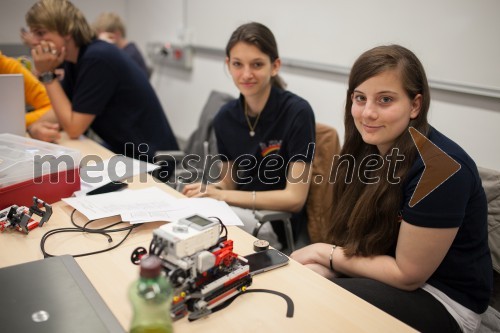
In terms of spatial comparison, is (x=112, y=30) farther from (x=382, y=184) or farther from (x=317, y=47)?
(x=382, y=184)

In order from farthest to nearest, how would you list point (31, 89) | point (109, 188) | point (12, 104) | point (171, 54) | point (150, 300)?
point (171, 54) → point (31, 89) → point (12, 104) → point (109, 188) → point (150, 300)

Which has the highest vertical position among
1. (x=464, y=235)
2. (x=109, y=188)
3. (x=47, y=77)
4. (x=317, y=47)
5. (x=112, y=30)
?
(x=317, y=47)

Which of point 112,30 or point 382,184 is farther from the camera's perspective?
point 112,30

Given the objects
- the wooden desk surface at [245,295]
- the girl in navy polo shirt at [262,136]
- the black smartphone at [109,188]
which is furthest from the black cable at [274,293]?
the black smartphone at [109,188]

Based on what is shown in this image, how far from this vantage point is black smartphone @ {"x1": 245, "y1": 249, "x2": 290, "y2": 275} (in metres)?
1.15

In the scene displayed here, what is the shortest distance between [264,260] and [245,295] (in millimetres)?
164

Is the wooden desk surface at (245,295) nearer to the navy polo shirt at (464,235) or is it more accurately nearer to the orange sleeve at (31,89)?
the navy polo shirt at (464,235)

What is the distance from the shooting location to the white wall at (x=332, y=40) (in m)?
1.90

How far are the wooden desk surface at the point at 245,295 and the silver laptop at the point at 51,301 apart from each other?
36 millimetres

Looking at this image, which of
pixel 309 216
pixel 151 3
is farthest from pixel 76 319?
pixel 151 3

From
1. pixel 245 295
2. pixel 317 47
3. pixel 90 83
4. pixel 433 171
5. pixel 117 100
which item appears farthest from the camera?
pixel 317 47

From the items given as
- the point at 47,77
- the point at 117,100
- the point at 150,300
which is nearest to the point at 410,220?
the point at 150,300

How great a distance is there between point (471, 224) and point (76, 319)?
1075 mm

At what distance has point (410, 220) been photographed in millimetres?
1195
